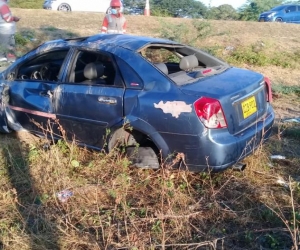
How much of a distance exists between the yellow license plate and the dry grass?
1.80ft

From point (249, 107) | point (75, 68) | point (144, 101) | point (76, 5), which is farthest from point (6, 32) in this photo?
point (76, 5)

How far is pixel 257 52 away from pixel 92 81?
7517 mm

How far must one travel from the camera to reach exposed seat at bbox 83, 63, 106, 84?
438 cm

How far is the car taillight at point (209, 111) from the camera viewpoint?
3631 mm

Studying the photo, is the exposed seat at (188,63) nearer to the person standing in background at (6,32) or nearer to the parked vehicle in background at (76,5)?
the person standing in background at (6,32)

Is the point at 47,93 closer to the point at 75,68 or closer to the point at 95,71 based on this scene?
the point at 75,68

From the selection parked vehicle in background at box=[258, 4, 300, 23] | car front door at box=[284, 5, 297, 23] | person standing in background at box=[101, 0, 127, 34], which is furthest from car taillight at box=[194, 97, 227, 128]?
car front door at box=[284, 5, 297, 23]

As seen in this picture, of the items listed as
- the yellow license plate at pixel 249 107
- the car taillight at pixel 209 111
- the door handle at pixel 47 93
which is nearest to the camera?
the car taillight at pixel 209 111

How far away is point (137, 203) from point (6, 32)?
7.25 meters

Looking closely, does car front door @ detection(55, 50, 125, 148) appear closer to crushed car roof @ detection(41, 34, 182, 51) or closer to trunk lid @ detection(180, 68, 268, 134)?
crushed car roof @ detection(41, 34, 182, 51)

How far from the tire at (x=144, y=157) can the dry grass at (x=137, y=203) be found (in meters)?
0.09

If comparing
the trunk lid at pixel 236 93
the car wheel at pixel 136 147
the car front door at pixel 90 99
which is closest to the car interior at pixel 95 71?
the car front door at pixel 90 99

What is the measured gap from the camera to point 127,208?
3.49 metres

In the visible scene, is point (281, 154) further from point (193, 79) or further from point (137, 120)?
point (137, 120)
